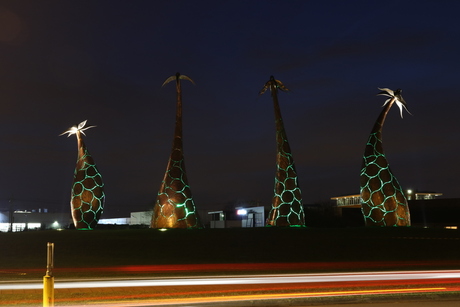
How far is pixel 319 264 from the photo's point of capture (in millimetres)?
18859

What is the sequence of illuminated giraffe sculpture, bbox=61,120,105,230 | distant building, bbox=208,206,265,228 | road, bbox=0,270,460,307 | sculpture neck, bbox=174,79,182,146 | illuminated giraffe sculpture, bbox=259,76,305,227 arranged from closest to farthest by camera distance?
road, bbox=0,270,460,307 < illuminated giraffe sculpture, bbox=259,76,305,227 < illuminated giraffe sculpture, bbox=61,120,105,230 < sculpture neck, bbox=174,79,182,146 < distant building, bbox=208,206,265,228

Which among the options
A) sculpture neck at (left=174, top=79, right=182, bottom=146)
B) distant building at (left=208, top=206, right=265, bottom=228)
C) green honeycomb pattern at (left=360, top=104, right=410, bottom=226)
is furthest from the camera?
distant building at (left=208, top=206, right=265, bottom=228)

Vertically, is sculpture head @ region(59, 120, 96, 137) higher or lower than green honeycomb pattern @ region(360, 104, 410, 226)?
higher

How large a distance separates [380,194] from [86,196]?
48.9 feet

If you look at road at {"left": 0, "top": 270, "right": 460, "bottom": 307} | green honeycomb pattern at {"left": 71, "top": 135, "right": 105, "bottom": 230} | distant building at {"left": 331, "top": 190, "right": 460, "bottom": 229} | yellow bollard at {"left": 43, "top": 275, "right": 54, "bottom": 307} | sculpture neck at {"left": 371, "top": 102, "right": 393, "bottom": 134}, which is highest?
sculpture neck at {"left": 371, "top": 102, "right": 393, "bottom": 134}

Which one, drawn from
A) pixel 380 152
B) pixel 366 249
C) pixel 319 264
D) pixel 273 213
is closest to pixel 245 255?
pixel 319 264

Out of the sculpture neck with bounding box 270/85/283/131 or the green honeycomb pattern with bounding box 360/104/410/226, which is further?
the sculpture neck with bounding box 270/85/283/131

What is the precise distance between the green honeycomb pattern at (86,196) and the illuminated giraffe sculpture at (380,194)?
44.8 ft

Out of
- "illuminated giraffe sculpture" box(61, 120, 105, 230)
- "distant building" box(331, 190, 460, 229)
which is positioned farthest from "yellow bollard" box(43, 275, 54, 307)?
"distant building" box(331, 190, 460, 229)

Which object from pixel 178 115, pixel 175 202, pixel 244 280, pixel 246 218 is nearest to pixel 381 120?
pixel 178 115

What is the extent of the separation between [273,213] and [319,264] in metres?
9.01

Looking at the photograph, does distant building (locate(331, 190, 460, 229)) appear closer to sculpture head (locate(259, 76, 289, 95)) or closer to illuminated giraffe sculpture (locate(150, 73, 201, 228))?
sculpture head (locate(259, 76, 289, 95))

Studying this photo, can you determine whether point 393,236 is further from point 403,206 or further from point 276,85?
point 276,85

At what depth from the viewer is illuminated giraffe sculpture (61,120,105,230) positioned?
28422mm
